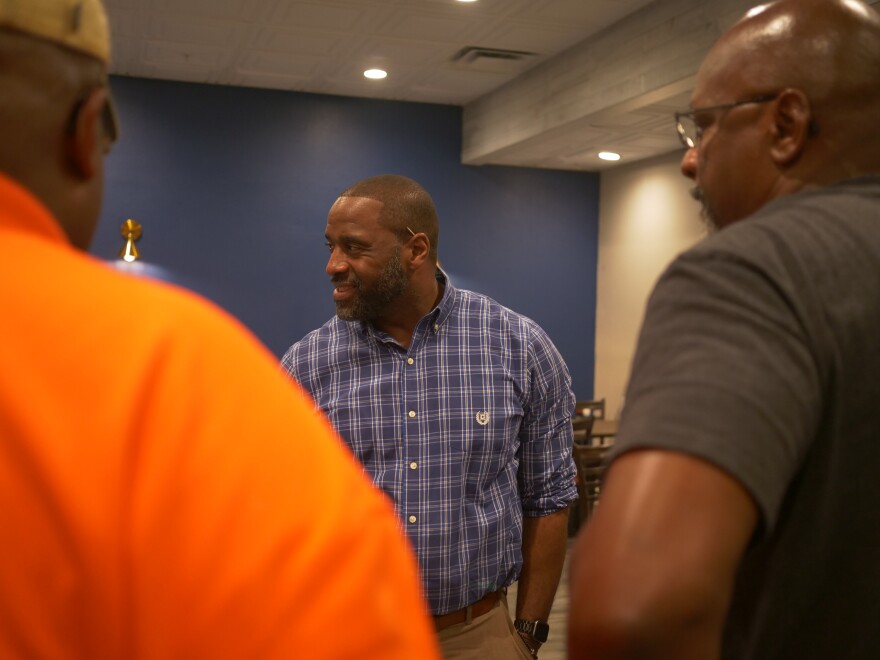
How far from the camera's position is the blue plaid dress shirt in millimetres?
2172

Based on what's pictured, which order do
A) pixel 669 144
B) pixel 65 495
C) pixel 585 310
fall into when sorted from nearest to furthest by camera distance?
pixel 65 495 → pixel 669 144 → pixel 585 310

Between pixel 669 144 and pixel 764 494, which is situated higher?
pixel 669 144

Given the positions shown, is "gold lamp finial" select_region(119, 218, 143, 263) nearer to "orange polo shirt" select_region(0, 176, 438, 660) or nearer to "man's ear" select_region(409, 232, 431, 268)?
"man's ear" select_region(409, 232, 431, 268)

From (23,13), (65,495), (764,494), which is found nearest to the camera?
(65,495)

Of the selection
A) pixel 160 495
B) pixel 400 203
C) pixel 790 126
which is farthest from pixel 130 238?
pixel 160 495

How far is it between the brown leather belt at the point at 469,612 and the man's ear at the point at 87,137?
1669 millimetres

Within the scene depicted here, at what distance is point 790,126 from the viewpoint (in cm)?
103

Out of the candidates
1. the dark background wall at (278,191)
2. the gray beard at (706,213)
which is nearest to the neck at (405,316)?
the gray beard at (706,213)

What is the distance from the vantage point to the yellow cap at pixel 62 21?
1.92ft

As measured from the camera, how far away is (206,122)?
8.16 m

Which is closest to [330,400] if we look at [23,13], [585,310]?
[23,13]

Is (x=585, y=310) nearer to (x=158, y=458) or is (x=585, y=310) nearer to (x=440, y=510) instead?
(x=440, y=510)

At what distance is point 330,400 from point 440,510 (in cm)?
39

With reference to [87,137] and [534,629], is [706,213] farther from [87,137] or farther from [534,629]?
[534,629]
